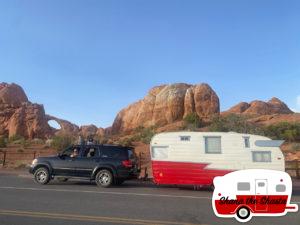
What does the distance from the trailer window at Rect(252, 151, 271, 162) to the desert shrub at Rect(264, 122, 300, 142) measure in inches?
1088

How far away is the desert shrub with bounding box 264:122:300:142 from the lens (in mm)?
42656

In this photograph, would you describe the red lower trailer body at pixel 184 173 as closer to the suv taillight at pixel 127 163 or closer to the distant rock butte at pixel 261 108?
the suv taillight at pixel 127 163

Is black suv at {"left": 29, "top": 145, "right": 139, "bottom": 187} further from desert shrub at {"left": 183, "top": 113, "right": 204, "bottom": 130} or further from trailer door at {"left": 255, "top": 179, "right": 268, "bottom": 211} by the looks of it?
desert shrub at {"left": 183, "top": 113, "right": 204, "bottom": 130}

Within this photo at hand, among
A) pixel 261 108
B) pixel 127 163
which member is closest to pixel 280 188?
pixel 127 163

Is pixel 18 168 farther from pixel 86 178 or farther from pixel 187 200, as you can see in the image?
pixel 187 200

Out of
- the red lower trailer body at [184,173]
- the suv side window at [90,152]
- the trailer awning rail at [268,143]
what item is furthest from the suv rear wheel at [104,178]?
the trailer awning rail at [268,143]

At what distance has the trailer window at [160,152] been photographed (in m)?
16.5

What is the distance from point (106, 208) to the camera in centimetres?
1098

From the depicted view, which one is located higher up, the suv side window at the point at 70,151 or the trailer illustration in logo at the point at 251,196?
the suv side window at the point at 70,151

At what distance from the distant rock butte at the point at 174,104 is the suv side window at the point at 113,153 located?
52.1 m

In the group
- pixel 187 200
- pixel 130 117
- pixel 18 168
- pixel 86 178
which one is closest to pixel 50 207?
pixel 187 200

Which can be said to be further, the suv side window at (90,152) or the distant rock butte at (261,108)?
the distant rock butte at (261,108)

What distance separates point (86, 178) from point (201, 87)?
191 feet

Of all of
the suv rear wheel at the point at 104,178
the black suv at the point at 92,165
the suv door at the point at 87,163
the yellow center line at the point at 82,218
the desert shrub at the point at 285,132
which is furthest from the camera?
the desert shrub at the point at 285,132
